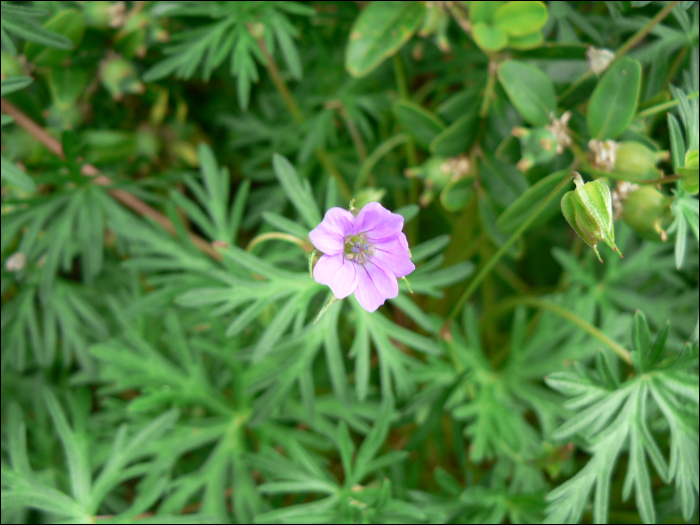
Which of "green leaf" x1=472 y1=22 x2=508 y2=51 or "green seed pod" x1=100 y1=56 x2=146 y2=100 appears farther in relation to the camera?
"green seed pod" x1=100 y1=56 x2=146 y2=100

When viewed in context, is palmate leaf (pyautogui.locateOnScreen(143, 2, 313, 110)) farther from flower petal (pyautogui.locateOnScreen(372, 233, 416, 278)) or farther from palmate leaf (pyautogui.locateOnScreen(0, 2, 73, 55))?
flower petal (pyautogui.locateOnScreen(372, 233, 416, 278))

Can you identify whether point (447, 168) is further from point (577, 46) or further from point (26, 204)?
point (26, 204)

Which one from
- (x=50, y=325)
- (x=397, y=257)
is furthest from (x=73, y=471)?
(x=397, y=257)

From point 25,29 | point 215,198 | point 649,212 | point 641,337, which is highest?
point 25,29

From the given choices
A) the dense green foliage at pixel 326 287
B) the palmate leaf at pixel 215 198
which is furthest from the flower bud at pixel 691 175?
the palmate leaf at pixel 215 198

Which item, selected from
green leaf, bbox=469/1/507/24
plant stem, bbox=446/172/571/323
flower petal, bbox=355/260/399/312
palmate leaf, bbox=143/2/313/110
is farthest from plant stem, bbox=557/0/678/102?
flower petal, bbox=355/260/399/312

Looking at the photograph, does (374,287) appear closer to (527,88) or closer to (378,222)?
(378,222)

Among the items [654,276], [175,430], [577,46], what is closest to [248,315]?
[175,430]
